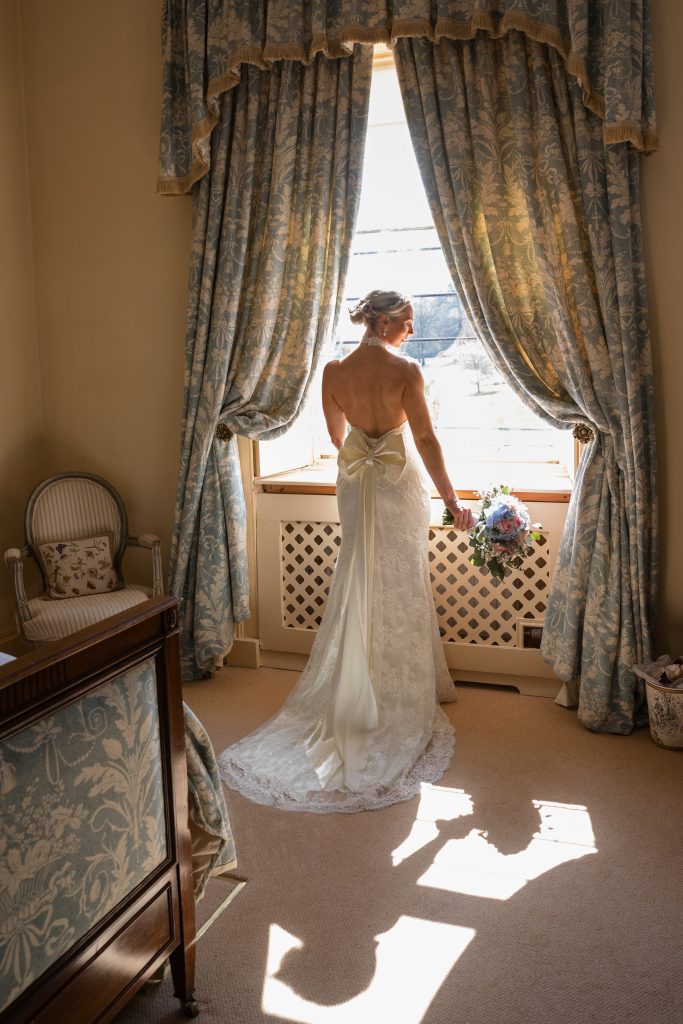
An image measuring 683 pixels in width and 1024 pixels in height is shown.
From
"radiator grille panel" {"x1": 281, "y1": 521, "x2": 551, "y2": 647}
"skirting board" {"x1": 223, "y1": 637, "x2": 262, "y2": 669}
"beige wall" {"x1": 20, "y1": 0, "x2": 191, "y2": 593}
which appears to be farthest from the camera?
"skirting board" {"x1": 223, "y1": 637, "x2": 262, "y2": 669}

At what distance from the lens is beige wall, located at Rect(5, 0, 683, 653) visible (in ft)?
14.2

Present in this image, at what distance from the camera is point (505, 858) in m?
2.71

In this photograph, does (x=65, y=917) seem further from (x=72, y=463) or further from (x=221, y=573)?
(x=72, y=463)

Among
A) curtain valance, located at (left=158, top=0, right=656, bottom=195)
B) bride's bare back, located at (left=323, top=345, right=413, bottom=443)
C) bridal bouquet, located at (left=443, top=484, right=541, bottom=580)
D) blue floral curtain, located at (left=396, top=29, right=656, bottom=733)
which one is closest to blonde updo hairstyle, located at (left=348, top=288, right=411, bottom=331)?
bride's bare back, located at (left=323, top=345, right=413, bottom=443)

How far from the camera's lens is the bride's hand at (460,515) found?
11.9ft

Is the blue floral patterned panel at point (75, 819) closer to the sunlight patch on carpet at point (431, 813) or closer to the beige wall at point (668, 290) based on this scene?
the sunlight patch on carpet at point (431, 813)

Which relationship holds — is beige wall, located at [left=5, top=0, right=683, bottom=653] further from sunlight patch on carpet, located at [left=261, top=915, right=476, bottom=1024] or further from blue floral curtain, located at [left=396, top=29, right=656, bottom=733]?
sunlight patch on carpet, located at [left=261, top=915, right=476, bottom=1024]

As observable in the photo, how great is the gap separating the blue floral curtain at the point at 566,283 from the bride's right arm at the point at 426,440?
485mm

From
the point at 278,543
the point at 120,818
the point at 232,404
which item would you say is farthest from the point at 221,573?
the point at 120,818

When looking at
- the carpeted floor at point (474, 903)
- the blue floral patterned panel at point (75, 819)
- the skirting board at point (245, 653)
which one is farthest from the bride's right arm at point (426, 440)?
the blue floral patterned panel at point (75, 819)

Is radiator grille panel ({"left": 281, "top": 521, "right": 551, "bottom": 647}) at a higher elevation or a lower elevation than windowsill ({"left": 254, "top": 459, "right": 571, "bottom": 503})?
lower

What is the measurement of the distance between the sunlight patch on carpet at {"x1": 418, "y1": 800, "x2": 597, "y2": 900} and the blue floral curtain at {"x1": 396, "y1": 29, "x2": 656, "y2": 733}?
0.80 metres

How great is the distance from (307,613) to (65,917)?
2751 mm

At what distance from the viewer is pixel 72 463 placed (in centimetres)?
471
